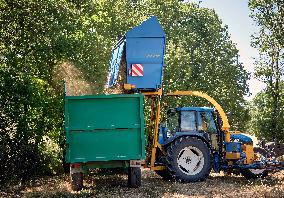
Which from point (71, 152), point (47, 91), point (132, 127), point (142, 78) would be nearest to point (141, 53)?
point (142, 78)

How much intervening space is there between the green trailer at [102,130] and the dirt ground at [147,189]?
746 millimetres

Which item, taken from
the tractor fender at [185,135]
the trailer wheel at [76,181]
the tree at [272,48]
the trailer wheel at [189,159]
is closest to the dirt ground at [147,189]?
the trailer wheel at [76,181]

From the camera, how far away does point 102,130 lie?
959 centimetres

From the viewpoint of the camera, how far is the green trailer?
952 centimetres

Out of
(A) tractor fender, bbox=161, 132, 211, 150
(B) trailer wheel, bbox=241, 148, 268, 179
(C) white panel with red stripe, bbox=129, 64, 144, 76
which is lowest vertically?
(B) trailer wheel, bbox=241, 148, 268, 179

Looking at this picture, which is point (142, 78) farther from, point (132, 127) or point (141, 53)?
point (132, 127)

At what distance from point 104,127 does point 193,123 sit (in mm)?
3444

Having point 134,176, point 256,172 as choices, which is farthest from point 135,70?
point 256,172

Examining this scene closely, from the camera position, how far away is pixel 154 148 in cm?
1134

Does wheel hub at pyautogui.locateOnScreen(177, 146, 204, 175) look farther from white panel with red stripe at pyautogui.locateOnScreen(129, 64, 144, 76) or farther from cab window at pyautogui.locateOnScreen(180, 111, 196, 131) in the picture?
white panel with red stripe at pyautogui.locateOnScreen(129, 64, 144, 76)

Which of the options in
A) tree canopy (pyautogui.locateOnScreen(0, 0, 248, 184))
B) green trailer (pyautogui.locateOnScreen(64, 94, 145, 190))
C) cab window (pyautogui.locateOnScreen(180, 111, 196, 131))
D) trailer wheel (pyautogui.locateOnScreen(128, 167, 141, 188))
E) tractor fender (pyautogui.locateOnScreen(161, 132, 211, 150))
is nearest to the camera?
green trailer (pyautogui.locateOnScreen(64, 94, 145, 190))

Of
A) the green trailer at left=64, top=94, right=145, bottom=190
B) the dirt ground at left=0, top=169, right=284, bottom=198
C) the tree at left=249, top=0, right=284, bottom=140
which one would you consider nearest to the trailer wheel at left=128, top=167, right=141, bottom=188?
the dirt ground at left=0, top=169, right=284, bottom=198

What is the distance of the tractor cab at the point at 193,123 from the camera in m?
12.0

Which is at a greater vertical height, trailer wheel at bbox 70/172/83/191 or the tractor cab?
the tractor cab
